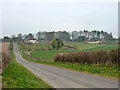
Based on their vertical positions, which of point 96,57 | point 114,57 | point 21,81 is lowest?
point 21,81

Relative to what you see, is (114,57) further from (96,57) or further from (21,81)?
(21,81)

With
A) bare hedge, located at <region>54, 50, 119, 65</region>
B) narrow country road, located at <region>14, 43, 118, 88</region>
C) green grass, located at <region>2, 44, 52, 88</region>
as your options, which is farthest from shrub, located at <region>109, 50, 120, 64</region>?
green grass, located at <region>2, 44, 52, 88</region>

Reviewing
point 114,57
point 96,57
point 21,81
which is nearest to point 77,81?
point 21,81

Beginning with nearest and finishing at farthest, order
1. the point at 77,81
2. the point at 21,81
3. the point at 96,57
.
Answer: the point at 77,81 < the point at 21,81 < the point at 96,57

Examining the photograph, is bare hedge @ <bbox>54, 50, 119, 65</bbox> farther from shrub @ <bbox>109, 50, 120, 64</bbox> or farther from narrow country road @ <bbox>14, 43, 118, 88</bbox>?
narrow country road @ <bbox>14, 43, 118, 88</bbox>

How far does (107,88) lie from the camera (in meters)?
8.41

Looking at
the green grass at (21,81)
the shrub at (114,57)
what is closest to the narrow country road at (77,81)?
the green grass at (21,81)

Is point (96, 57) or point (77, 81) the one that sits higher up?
point (96, 57)

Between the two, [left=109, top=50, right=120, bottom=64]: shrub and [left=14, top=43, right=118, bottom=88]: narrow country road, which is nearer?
[left=14, top=43, right=118, bottom=88]: narrow country road

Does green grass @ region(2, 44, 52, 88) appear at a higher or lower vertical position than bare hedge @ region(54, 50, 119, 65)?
lower

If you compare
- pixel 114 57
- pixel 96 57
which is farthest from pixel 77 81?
pixel 96 57

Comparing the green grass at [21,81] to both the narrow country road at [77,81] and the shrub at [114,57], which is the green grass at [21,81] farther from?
the shrub at [114,57]

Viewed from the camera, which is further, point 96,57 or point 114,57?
point 96,57

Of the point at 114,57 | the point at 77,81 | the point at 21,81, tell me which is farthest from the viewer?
the point at 114,57
